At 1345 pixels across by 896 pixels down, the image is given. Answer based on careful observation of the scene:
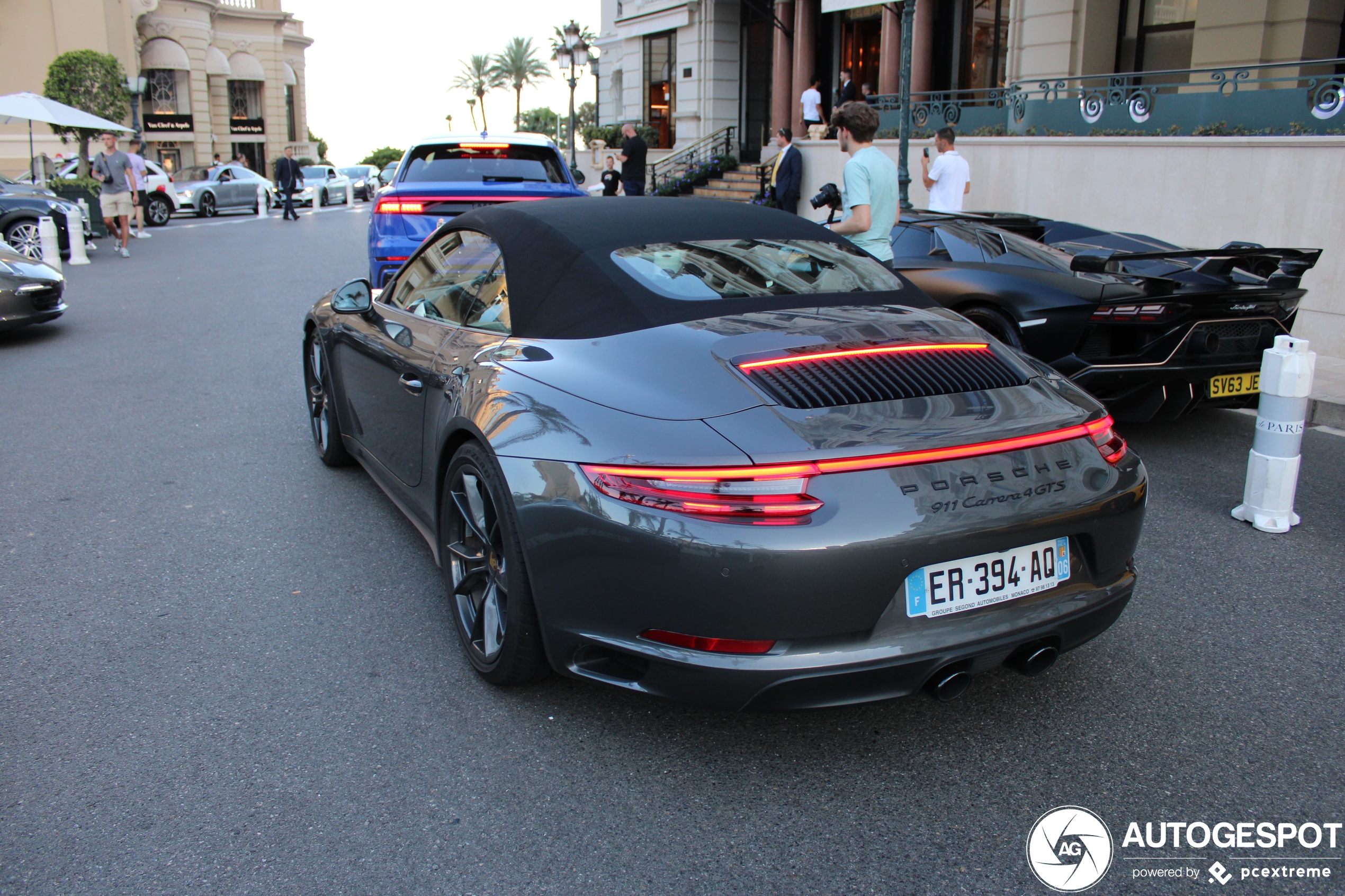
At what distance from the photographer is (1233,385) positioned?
237 inches

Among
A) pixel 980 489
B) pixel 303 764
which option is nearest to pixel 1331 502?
pixel 980 489

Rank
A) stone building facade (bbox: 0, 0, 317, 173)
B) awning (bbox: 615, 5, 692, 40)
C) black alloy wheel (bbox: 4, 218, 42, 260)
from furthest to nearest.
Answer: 1. stone building facade (bbox: 0, 0, 317, 173)
2. awning (bbox: 615, 5, 692, 40)
3. black alloy wheel (bbox: 4, 218, 42, 260)

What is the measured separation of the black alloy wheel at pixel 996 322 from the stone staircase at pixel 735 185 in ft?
55.6

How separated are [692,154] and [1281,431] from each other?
918 inches

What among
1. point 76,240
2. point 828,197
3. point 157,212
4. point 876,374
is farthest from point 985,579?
point 157,212

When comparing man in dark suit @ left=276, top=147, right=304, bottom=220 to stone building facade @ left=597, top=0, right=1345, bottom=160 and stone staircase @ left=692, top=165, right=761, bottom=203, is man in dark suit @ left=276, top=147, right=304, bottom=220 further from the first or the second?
stone staircase @ left=692, top=165, right=761, bottom=203

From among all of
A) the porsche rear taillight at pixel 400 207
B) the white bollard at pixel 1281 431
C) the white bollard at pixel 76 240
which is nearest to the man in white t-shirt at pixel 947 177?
the porsche rear taillight at pixel 400 207

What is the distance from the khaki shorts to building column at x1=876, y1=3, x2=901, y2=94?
14.3 m

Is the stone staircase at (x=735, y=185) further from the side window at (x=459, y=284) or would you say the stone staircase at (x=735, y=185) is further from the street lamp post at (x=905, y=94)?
the side window at (x=459, y=284)

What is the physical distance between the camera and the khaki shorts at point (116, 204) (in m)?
18.4

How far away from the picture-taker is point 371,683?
3.33m

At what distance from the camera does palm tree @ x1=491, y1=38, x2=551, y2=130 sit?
9525 cm

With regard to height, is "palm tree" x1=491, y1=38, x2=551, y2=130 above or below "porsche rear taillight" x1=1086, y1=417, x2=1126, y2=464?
above

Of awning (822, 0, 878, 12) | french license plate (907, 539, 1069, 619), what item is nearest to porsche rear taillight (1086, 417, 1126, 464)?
french license plate (907, 539, 1069, 619)
